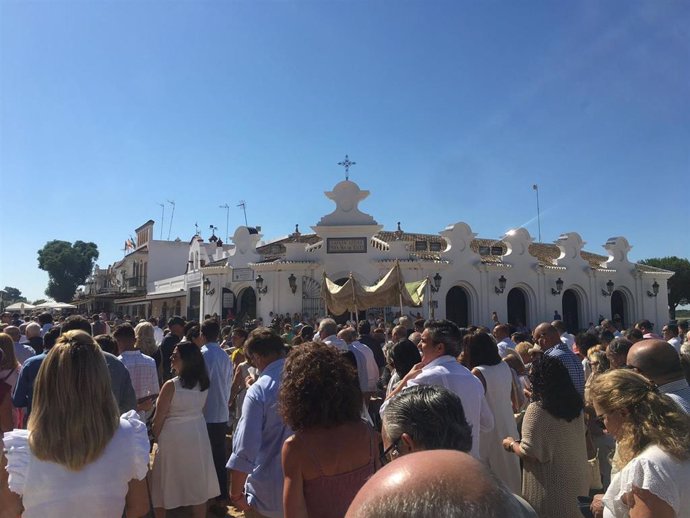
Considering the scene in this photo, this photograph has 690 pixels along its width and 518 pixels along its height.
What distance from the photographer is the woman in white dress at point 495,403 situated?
165 inches

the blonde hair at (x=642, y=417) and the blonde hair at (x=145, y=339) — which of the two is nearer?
the blonde hair at (x=642, y=417)

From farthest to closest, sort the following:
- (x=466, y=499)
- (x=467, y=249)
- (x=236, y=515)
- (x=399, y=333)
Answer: (x=467, y=249) → (x=399, y=333) → (x=236, y=515) → (x=466, y=499)

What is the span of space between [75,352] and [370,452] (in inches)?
60.1

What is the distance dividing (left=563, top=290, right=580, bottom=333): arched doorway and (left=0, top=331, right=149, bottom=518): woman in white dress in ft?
78.5

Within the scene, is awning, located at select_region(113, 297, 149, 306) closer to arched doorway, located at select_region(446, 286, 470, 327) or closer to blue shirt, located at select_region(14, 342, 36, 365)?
arched doorway, located at select_region(446, 286, 470, 327)

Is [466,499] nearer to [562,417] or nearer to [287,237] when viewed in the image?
[562,417]

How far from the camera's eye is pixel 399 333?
7.47m

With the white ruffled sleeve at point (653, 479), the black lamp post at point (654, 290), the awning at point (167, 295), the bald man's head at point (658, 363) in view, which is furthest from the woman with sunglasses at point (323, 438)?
the awning at point (167, 295)

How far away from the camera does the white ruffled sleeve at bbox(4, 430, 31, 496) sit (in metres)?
2.36

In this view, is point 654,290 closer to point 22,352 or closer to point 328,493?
point 22,352

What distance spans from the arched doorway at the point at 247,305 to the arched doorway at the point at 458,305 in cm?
809

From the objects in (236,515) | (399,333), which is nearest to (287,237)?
(399,333)

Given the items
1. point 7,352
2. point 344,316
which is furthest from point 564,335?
point 344,316

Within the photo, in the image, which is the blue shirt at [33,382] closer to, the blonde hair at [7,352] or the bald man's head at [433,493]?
the blonde hair at [7,352]
